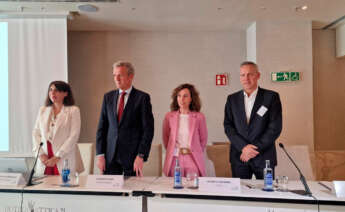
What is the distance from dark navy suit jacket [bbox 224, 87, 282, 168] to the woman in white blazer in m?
1.38

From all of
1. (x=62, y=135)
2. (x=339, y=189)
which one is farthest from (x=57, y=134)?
(x=339, y=189)

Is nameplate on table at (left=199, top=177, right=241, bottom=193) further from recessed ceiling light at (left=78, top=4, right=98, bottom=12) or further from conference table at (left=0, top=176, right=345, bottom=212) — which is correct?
recessed ceiling light at (left=78, top=4, right=98, bottom=12)

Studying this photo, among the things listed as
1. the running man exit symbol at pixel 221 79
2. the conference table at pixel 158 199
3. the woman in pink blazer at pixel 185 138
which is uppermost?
the running man exit symbol at pixel 221 79

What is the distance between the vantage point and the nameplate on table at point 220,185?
1643mm

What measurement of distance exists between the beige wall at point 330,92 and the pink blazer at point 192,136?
11.2 ft

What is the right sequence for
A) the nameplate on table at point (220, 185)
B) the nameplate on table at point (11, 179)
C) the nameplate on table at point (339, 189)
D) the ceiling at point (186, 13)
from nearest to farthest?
the nameplate on table at point (339, 189), the nameplate on table at point (220, 185), the nameplate on table at point (11, 179), the ceiling at point (186, 13)

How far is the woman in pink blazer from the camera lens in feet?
7.68

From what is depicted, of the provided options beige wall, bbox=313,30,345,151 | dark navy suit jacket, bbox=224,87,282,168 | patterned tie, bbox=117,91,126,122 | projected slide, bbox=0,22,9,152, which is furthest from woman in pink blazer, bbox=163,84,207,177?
beige wall, bbox=313,30,345,151

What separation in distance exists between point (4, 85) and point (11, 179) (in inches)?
110

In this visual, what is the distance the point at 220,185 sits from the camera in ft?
5.47

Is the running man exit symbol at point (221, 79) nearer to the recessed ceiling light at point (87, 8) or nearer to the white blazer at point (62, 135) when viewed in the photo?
the recessed ceiling light at point (87, 8)

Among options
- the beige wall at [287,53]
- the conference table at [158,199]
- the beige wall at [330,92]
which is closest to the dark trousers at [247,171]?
the conference table at [158,199]

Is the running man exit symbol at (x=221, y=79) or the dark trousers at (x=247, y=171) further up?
the running man exit symbol at (x=221, y=79)

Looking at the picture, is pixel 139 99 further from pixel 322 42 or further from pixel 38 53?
pixel 322 42
